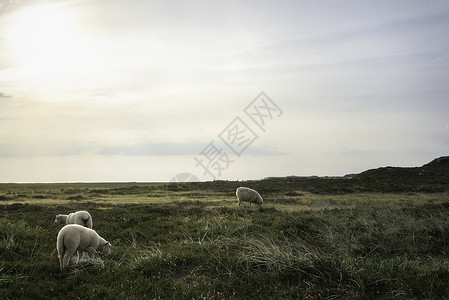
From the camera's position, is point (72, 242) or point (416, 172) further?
point (416, 172)

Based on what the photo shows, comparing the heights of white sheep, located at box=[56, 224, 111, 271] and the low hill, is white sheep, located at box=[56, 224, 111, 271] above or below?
below

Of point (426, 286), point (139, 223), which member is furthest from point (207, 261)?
point (139, 223)

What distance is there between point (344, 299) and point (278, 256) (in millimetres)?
1987

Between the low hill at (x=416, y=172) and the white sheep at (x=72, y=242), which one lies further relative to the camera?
the low hill at (x=416, y=172)

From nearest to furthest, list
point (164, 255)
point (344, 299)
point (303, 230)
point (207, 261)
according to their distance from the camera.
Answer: point (344, 299) → point (207, 261) → point (164, 255) → point (303, 230)

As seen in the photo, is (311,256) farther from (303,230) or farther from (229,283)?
(303,230)

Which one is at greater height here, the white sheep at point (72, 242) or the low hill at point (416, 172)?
the low hill at point (416, 172)

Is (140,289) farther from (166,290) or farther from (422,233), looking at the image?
(422,233)

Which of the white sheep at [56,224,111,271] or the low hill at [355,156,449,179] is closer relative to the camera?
the white sheep at [56,224,111,271]

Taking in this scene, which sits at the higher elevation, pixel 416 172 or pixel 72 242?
pixel 416 172

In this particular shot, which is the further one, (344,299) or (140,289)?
(140,289)

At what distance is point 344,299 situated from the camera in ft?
21.1

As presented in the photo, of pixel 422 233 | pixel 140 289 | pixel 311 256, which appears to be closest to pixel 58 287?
pixel 140 289

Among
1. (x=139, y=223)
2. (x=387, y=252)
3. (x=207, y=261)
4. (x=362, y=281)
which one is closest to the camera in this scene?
(x=362, y=281)
